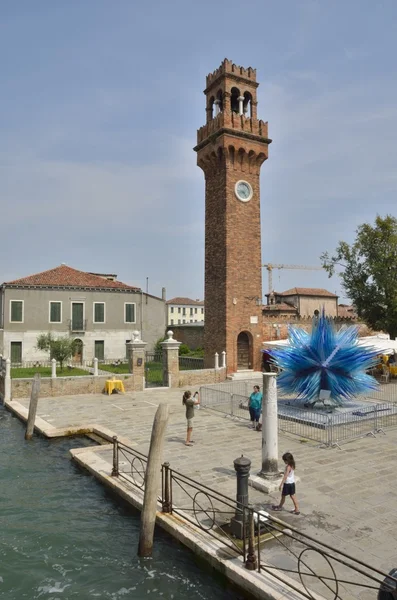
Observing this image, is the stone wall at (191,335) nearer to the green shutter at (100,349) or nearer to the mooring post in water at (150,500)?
the green shutter at (100,349)

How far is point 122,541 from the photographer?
7.77 meters

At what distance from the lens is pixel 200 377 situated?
2391 centimetres

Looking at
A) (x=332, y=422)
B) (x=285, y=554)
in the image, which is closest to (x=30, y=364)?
(x=332, y=422)

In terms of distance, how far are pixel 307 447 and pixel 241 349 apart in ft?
50.9

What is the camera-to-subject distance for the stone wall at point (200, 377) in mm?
23109

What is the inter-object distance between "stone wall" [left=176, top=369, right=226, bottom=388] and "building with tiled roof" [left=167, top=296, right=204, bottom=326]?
180ft

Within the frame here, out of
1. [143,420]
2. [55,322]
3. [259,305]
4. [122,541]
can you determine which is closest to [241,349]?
[259,305]

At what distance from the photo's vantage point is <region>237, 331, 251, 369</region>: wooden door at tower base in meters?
27.2

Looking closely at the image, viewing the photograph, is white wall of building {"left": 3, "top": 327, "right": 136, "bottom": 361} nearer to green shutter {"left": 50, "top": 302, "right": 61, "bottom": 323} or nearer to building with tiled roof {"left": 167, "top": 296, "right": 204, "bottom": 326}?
green shutter {"left": 50, "top": 302, "right": 61, "bottom": 323}

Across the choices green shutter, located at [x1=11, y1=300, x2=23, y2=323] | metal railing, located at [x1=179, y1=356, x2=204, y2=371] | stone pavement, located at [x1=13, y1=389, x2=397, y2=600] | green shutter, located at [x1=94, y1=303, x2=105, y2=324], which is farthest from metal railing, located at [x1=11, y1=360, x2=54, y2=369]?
stone pavement, located at [x1=13, y1=389, x2=397, y2=600]

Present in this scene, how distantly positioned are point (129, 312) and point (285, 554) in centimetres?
3164

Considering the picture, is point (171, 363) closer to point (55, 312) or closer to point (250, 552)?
point (55, 312)

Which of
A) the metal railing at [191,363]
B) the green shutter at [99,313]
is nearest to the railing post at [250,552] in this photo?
the metal railing at [191,363]

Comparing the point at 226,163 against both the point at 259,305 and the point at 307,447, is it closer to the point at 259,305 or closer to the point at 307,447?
the point at 259,305
